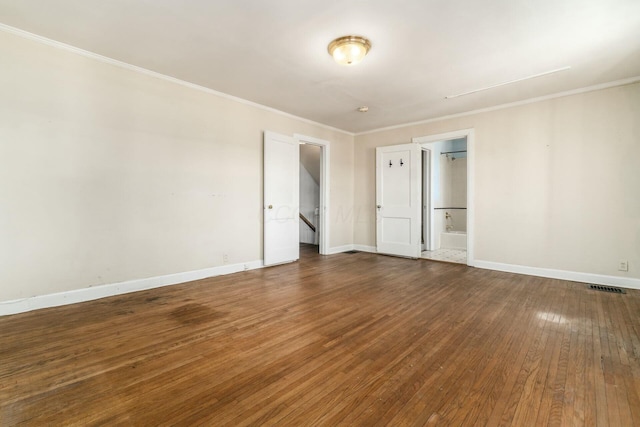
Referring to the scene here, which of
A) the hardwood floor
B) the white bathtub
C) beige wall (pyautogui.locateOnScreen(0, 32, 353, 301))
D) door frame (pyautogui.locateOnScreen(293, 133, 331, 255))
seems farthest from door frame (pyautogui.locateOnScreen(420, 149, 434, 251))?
beige wall (pyautogui.locateOnScreen(0, 32, 353, 301))

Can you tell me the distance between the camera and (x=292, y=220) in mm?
5133

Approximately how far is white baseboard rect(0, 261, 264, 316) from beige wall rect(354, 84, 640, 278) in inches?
174

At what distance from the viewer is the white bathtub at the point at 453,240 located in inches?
265

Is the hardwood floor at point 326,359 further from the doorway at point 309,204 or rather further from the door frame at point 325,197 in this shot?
the doorway at point 309,204

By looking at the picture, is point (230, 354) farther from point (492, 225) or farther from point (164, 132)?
point (492, 225)

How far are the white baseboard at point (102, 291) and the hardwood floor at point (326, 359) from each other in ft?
0.42

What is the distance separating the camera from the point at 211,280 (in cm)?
387

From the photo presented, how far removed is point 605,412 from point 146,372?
2.64m

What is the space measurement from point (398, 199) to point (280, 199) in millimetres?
2486

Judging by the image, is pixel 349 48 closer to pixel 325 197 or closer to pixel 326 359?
pixel 326 359

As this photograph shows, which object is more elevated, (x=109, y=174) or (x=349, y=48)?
(x=349, y=48)

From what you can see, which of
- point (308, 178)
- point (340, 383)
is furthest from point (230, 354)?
point (308, 178)

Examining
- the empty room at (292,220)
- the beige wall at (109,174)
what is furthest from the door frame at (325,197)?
the beige wall at (109,174)

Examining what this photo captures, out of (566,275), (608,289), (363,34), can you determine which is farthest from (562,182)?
(363,34)
